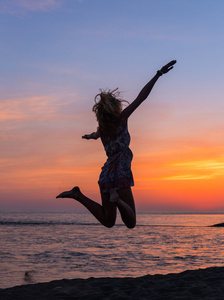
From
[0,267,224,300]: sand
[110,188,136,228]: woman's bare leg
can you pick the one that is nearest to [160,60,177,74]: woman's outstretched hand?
[110,188,136,228]: woman's bare leg

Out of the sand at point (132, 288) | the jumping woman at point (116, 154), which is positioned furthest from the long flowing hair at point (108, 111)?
the sand at point (132, 288)

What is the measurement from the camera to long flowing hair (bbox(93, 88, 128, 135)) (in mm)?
4652

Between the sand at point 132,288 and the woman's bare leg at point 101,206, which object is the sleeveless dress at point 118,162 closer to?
the woman's bare leg at point 101,206

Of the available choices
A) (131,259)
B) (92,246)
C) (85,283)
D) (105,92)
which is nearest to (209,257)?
(131,259)

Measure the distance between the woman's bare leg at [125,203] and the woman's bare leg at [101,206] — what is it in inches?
9.3

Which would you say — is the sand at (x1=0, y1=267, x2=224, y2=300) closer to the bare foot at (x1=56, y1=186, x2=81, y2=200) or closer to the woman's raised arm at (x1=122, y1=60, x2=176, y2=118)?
the bare foot at (x1=56, y1=186, x2=81, y2=200)

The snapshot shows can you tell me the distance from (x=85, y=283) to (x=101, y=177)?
3.63 m

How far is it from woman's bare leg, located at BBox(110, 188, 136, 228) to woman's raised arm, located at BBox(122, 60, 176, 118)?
102 cm

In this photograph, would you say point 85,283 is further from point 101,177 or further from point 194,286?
point 101,177

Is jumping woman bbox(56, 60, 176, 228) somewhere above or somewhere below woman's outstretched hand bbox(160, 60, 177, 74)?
below

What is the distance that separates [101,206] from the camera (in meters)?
5.14

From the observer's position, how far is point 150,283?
24.9 feet

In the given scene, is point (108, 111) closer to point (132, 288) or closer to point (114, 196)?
point (114, 196)

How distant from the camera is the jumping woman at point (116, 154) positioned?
15.2ft
